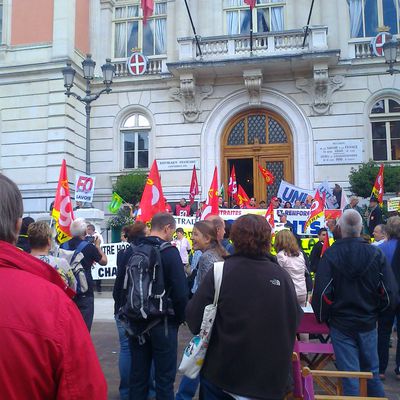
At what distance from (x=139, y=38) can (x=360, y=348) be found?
19627 mm

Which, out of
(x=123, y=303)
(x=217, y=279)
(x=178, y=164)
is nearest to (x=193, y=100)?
(x=178, y=164)

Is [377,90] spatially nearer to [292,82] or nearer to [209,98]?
[292,82]

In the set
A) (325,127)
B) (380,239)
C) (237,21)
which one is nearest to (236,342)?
(380,239)

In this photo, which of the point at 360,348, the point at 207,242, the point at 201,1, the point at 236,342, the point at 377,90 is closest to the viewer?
the point at 236,342

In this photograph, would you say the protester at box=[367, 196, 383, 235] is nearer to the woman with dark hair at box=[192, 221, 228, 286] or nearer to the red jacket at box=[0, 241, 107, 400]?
the woman with dark hair at box=[192, 221, 228, 286]

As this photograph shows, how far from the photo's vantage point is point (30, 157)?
63.0 ft

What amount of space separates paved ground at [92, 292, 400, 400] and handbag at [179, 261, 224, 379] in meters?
2.66

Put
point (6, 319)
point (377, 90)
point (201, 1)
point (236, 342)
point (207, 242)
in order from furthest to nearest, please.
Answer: point (201, 1)
point (377, 90)
point (207, 242)
point (236, 342)
point (6, 319)

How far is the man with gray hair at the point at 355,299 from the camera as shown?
3.96 metres

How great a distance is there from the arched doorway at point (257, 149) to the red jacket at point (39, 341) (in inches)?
701

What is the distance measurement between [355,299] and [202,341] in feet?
5.36

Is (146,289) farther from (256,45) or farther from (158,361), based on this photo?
(256,45)

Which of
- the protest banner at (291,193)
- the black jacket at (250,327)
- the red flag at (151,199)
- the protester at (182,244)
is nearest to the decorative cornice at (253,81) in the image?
the protest banner at (291,193)

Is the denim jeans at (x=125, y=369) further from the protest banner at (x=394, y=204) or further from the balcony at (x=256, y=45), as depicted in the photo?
the balcony at (x=256, y=45)
